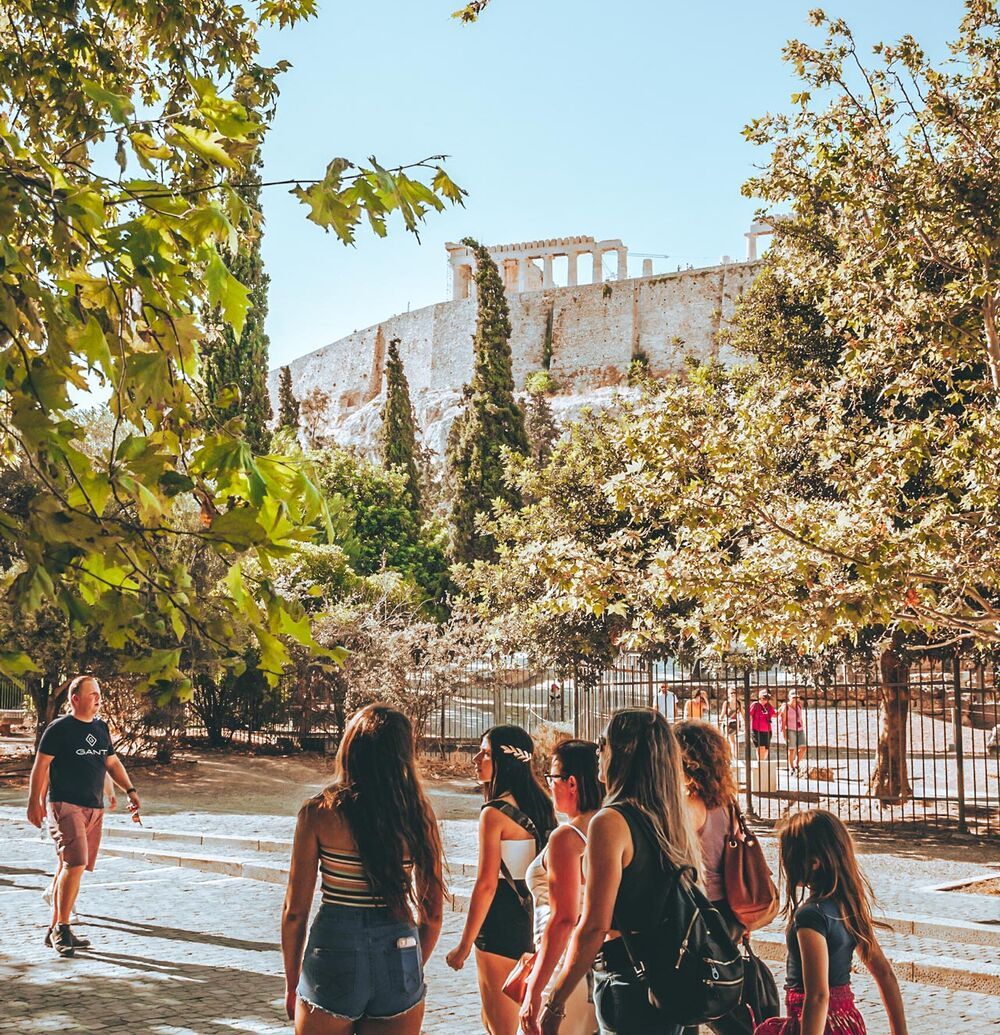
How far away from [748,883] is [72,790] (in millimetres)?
5510

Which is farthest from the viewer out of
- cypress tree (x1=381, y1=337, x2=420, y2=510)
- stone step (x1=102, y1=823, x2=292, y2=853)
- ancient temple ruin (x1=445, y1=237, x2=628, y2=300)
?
ancient temple ruin (x1=445, y1=237, x2=628, y2=300)

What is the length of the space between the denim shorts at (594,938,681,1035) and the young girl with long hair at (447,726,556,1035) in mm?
1228

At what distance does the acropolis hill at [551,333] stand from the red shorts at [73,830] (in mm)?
71565

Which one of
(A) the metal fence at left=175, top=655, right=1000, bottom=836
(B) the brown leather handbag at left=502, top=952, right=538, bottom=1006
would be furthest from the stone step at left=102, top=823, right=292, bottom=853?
(B) the brown leather handbag at left=502, top=952, right=538, bottom=1006

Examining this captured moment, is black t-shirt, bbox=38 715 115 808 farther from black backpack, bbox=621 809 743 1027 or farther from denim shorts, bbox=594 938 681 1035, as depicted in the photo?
black backpack, bbox=621 809 743 1027

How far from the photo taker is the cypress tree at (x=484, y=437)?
45938 millimetres

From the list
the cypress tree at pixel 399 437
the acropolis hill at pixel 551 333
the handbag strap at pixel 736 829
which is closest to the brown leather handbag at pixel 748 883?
the handbag strap at pixel 736 829

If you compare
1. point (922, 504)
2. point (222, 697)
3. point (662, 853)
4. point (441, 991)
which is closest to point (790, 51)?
point (922, 504)

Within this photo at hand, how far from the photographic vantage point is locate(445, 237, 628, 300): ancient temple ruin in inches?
4082

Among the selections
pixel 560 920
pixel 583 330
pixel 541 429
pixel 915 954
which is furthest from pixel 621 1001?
pixel 583 330

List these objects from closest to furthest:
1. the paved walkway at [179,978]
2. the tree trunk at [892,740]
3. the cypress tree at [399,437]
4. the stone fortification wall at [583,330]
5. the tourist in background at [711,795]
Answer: the tourist in background at [711,795] < the paved walkway at [179,978] < the tree trunk at [892,740] < the cypress tree at [399,437] < the stone fortification wall at [583,330]

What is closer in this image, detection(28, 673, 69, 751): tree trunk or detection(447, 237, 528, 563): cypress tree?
detection(28, 673, 69, 751): tree trunk

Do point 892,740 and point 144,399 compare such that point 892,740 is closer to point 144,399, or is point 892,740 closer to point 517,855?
point 517,855

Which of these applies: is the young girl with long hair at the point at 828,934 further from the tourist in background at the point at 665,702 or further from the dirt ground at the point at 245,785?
the dirt ground at the point at 245,785
